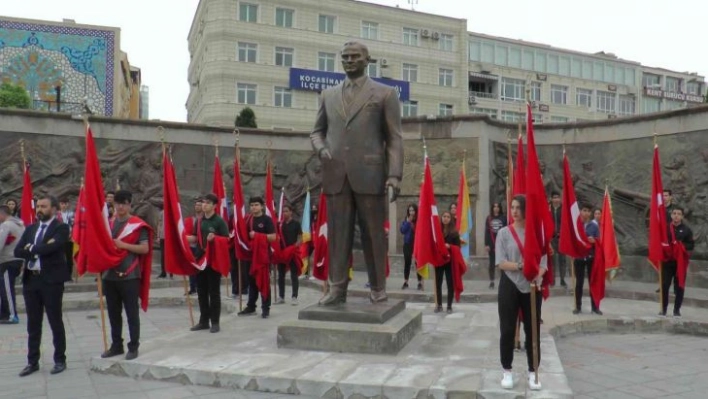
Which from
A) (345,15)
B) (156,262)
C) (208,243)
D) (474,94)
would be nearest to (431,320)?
(208,243)

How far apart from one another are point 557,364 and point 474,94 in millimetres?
42320

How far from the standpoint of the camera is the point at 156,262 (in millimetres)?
14977

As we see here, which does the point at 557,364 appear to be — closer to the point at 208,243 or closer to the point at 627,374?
the point at 627,374

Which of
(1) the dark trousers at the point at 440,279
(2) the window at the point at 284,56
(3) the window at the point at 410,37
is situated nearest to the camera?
(1) the dark trousers at the point at 440,279

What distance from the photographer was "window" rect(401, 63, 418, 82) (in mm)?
42706

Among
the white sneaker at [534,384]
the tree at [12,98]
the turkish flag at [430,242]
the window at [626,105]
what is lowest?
the white sneaker at [534,384]

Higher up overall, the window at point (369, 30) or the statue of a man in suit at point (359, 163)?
the window at point (369, 30)

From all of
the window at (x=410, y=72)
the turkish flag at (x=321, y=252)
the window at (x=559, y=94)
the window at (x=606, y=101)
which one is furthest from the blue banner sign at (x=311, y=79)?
the turkish flag at (x=321, y=252)

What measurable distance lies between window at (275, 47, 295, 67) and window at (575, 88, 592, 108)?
25.6 m

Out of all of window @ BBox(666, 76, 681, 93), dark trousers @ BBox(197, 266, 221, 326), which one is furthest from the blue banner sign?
window @ BBox(666, 76, 681, 93)

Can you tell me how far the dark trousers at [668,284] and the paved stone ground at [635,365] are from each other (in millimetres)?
816

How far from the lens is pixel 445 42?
44562 millimetres

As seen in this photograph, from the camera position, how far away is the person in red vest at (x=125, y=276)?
618 cm

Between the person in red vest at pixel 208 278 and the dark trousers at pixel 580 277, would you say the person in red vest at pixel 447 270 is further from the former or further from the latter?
the person in red vest at pixel 208 278
